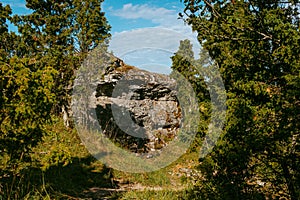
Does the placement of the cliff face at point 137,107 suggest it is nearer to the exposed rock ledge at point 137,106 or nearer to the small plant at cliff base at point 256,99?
the exposed rock ledge at point 137,106

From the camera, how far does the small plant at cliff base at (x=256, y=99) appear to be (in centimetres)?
395

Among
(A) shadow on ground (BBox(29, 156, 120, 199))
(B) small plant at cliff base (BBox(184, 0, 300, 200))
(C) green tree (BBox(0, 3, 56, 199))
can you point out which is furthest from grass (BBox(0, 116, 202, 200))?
(B) small plant at cliff base (BBox(184, 0, 300, 200))

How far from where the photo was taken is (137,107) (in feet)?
66.7

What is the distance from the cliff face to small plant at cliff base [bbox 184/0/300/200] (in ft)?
45.5

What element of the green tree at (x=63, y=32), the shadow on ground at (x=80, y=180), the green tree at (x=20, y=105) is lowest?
the shadow on ground at (x=80, y=180)

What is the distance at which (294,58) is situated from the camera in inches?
156

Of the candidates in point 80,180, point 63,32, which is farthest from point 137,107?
point 80,180

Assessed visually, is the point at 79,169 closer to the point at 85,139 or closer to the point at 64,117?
the point at 85,139

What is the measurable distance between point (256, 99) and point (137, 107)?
1590 cm

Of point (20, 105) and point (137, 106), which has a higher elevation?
point (137, 106)

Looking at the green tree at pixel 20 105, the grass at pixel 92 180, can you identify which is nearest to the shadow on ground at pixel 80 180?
the grass at pixel 92 180

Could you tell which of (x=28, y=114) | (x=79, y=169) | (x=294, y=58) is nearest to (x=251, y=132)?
(x=294, y=58)

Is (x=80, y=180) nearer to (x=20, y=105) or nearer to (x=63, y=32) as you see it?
(x=20, y=105)

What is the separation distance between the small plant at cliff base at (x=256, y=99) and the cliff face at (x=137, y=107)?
1388 cm
